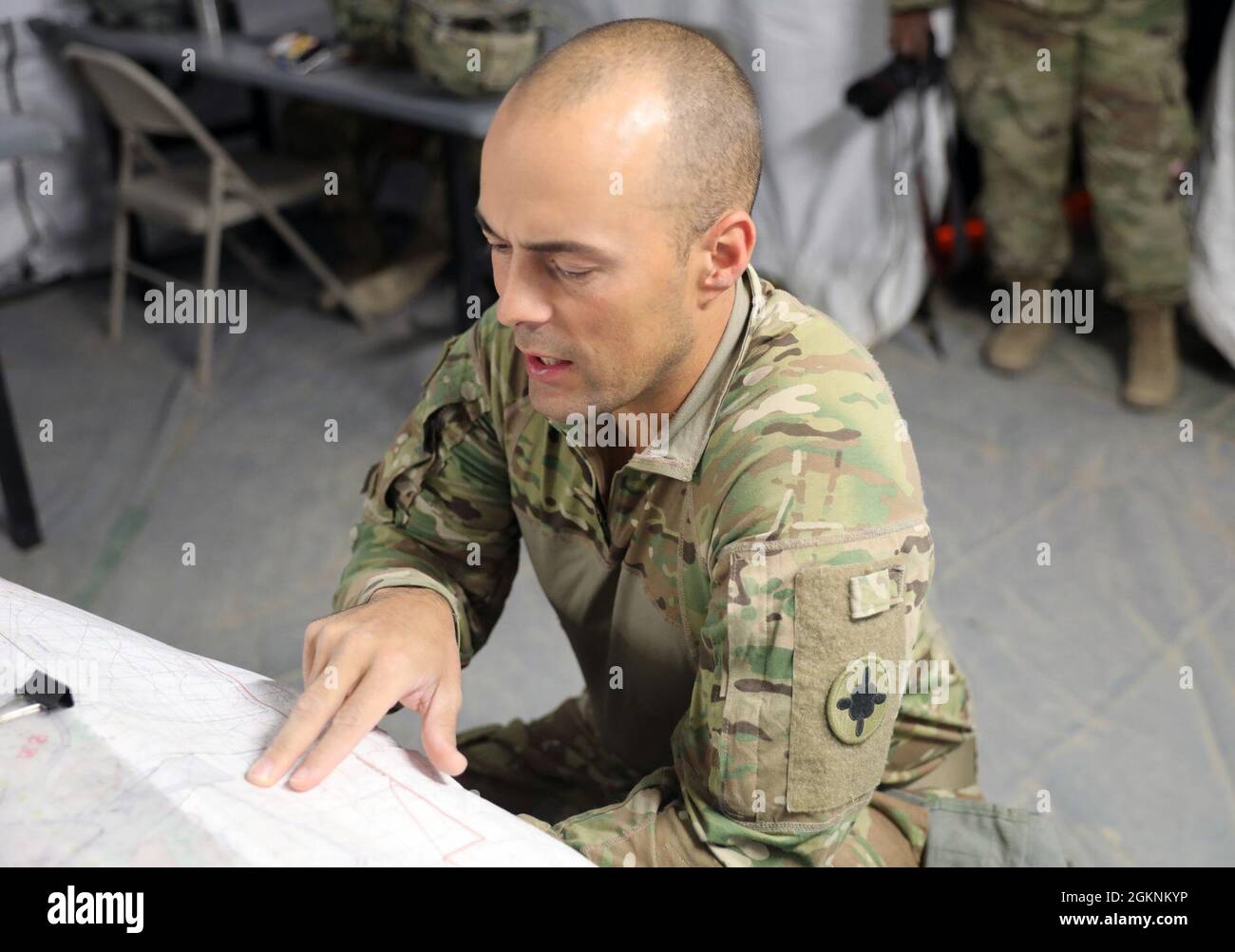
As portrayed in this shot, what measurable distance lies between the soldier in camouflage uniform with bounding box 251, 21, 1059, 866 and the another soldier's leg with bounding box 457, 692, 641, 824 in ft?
0.08

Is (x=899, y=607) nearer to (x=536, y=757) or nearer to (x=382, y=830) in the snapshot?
(x=382, y=830)

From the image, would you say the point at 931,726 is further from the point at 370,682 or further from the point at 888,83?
the point at 888,83

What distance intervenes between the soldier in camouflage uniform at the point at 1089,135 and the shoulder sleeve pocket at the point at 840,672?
2332 mm

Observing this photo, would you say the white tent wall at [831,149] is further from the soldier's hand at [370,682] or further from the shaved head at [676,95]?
the soldier's hand at [370,682]

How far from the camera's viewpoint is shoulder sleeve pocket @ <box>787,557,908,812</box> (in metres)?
0.96

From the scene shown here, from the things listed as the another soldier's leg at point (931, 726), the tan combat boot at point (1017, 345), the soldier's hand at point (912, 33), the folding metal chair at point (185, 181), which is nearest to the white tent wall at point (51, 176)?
the folding metal chair at point (185, 181)

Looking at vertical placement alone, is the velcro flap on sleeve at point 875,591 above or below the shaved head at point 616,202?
below

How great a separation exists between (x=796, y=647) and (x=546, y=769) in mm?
569

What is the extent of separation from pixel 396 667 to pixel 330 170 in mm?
2952

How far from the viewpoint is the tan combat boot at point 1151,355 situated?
122 inches

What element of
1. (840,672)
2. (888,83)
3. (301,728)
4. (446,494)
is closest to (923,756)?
(840,672)

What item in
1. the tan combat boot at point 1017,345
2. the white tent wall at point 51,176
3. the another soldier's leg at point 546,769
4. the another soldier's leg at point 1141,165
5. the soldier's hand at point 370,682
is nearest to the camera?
the soldier's hand at point 370,682

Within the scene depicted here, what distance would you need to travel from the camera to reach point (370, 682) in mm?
Result: 1015

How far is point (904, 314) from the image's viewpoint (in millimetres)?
3375
